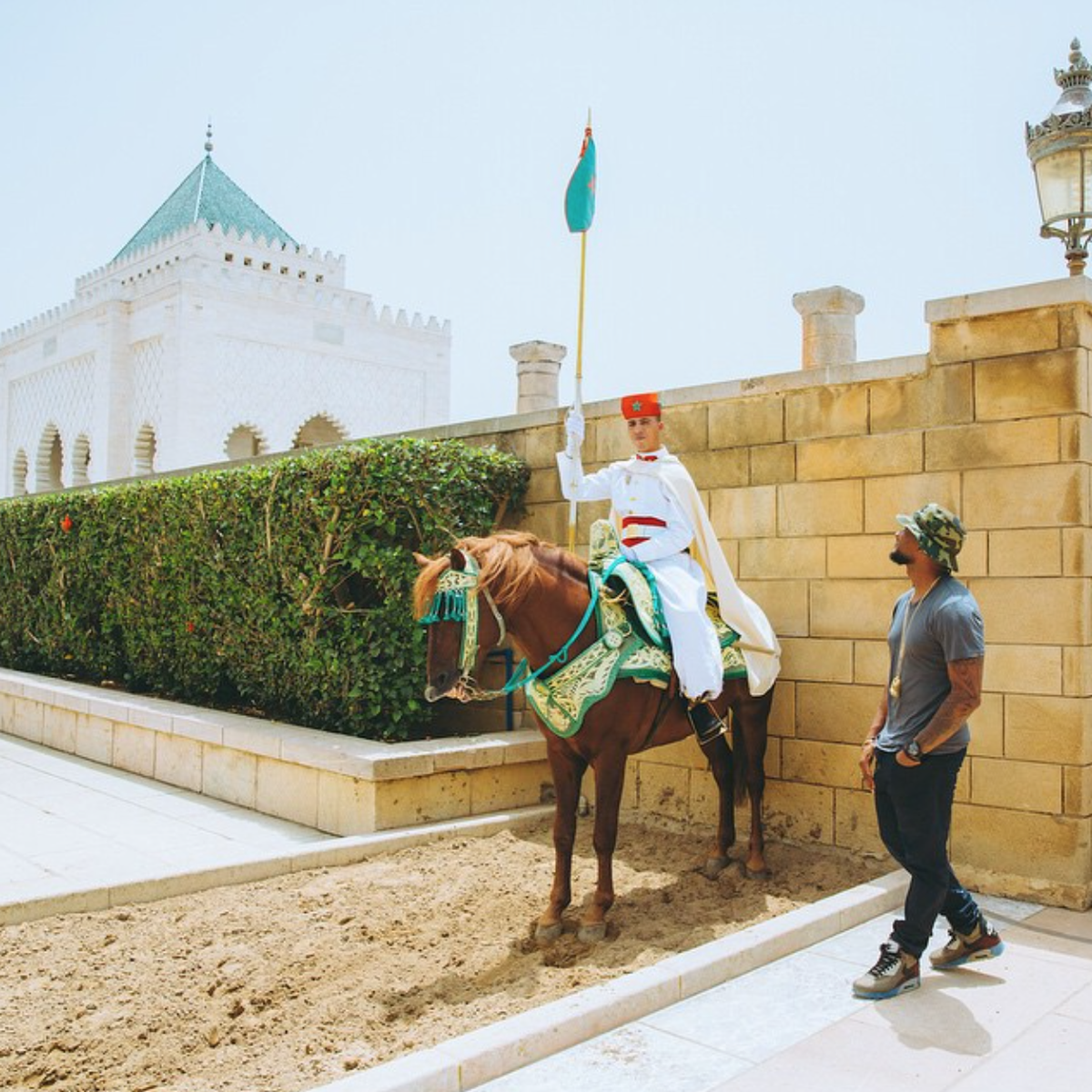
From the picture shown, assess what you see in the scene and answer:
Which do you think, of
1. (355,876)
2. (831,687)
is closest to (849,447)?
(831,687)

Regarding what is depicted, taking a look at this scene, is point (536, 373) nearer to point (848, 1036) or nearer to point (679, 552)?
point (679, 552)

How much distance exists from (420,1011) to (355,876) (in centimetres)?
168

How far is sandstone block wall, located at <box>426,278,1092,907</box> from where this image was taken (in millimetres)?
5492

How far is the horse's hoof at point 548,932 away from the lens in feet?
16.6

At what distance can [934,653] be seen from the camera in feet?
13.9

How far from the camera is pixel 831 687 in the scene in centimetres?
640

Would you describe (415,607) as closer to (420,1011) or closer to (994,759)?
(420,1011)

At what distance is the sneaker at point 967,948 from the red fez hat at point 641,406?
292 cm

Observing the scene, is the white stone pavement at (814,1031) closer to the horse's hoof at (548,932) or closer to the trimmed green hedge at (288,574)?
the horse's hoof at (548,932)

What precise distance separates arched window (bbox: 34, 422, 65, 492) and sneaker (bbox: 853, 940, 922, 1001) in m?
34.4

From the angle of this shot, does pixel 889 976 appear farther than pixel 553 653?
No

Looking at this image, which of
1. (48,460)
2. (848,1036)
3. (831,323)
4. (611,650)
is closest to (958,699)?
(848,1036)

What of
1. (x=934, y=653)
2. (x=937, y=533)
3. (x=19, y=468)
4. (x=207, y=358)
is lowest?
(x=934, y=653)

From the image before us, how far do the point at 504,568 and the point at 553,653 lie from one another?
1.66 ft
